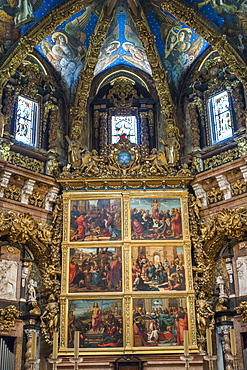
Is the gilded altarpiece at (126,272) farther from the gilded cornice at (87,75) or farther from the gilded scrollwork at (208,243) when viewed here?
the gilded cornice at (87,75)

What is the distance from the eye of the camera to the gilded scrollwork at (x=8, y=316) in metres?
14.8

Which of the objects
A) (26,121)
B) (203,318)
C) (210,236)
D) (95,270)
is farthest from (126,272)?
(26,121)

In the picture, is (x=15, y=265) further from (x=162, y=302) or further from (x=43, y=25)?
(x=43, y=25)

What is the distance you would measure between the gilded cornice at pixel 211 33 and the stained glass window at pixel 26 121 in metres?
5.73

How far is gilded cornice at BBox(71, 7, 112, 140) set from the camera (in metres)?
17.4

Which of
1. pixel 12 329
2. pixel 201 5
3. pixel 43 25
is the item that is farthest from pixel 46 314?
pixel 201 5

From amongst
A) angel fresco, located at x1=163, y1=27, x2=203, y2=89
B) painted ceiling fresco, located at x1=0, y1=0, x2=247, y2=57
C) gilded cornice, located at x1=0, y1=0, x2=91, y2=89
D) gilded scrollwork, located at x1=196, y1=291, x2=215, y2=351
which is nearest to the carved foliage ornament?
gilded scrollwork, located at x1=196, y1=291, x2=215, y2=351

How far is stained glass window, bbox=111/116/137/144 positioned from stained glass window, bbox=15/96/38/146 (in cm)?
298

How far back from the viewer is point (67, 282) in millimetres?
16031

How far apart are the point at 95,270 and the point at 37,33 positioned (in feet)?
26.4

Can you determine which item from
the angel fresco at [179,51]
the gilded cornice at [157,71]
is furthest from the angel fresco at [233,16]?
the gilded cornice at [157,71]

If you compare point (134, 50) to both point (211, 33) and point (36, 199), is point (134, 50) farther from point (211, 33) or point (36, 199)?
point (36, 199)

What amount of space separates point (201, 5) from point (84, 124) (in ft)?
19.4

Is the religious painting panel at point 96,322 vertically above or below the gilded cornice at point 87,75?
below
